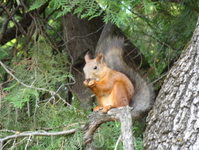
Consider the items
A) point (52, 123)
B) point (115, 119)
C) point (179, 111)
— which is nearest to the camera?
point (179, 111)

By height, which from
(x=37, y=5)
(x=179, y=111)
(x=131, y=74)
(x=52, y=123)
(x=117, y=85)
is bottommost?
(x=179, y=111)

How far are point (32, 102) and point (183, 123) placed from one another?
54.0 inches

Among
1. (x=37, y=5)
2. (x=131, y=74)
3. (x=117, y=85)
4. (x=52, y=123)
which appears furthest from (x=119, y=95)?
(x=37, y=5)

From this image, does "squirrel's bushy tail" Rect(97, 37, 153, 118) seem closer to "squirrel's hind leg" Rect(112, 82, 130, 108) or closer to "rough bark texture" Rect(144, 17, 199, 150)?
"squirrel's hind leg" Rect(112, 82, 130, 108)

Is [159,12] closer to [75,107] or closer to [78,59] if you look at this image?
[78,59]

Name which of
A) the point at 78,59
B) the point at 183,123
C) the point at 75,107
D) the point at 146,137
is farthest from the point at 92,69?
the point at 78,59

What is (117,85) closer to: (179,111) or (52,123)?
(52,123)

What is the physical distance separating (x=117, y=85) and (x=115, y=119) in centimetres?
34

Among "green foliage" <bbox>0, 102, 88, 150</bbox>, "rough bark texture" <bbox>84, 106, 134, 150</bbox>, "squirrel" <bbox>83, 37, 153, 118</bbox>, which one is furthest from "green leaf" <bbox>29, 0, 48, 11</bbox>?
"rough bark texture" <bbox>84, 106, 134, 150</bbox>

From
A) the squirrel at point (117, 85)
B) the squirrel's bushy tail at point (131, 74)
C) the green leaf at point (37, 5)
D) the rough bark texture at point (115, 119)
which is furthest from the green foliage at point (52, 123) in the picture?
the green leaf at point (37, 5)

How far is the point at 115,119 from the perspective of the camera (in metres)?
1.62

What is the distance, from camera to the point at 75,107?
1899 mm

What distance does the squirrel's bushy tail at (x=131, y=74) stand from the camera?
1973 mm

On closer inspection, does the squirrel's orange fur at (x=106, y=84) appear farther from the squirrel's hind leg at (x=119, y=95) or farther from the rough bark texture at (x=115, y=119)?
the rough bark texture at (x=115, y=119)
